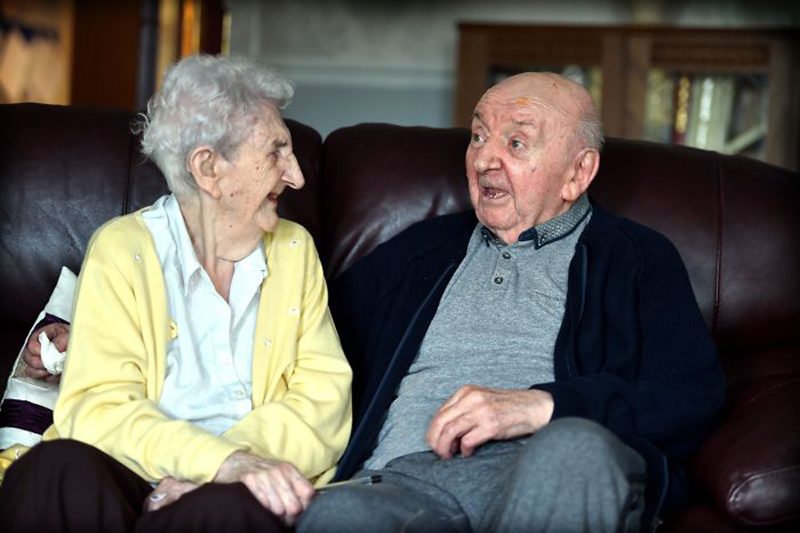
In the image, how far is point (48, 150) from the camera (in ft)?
8.25

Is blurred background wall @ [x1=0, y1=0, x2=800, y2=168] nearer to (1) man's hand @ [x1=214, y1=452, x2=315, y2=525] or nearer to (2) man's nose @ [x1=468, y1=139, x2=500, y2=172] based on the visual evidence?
(2) man's nose @ [x1=468, y1=139, x2=500, y2=172]

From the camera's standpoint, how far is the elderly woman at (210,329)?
1.87 metres

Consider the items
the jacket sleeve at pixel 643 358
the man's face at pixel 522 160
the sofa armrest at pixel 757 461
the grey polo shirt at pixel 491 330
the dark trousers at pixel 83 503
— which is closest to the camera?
the dark trousers at pixel 83 503

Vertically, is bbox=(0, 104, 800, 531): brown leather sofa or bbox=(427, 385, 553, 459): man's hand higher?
bbox=(0, 104, 800, 531): brown leather sofa

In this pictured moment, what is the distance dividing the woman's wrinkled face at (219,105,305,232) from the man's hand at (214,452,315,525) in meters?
0.45

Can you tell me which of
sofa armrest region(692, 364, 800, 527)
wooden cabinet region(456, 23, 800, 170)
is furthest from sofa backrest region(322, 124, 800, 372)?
wooden cabinet region(456, 23, 800, 170)

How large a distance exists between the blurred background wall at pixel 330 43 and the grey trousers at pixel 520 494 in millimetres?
3408

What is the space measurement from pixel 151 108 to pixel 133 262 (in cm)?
32

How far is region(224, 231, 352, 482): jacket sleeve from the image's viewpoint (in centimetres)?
199

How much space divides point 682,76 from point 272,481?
3821mm

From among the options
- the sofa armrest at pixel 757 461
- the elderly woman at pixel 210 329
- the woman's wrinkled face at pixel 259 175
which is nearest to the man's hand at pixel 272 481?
the elderly woman at pixel 210 329

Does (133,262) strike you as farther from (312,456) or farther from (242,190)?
(312,456)

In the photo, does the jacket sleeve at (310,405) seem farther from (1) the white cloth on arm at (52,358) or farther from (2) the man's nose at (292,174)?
(1) the white cloth on arm at (52,358)

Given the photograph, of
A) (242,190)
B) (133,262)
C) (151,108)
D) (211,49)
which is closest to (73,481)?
(133,262)
